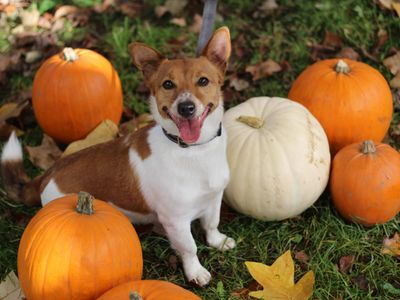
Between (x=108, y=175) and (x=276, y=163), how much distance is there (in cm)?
93

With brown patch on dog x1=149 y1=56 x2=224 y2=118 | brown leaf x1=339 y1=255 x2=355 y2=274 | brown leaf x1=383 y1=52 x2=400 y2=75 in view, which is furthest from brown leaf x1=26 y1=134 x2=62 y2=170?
brown leaf x1=383 y1=52 x2=400 y2=75

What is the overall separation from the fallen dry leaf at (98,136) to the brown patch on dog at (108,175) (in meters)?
0.54

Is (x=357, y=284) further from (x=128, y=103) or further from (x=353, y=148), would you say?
(x=128, y=103)

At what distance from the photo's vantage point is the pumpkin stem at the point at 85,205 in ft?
7.98

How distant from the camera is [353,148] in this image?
10.2 feet

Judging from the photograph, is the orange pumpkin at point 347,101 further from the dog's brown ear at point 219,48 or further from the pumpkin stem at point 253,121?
the dog's brown ear at point 219,48

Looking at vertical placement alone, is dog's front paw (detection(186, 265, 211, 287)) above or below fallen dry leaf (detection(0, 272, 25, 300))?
below

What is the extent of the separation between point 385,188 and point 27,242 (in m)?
1.91

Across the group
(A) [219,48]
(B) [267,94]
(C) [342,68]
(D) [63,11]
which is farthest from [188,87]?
(D) [63,11]

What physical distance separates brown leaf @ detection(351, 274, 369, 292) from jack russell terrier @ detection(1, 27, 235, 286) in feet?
2.35

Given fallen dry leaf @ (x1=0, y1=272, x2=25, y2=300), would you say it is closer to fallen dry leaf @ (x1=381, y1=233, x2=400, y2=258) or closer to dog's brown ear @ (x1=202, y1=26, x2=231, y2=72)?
dog's brown ear @ (x1=202, y1=26, x2=231, y2=72)

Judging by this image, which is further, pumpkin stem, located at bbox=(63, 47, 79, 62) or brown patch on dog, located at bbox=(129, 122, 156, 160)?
pumpkin stem, located at bbox=(63, 47, 79, 62)

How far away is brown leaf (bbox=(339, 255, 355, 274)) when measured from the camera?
2896 mm

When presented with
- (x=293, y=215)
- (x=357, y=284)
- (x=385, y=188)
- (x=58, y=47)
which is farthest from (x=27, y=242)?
(x=58, y=47)
